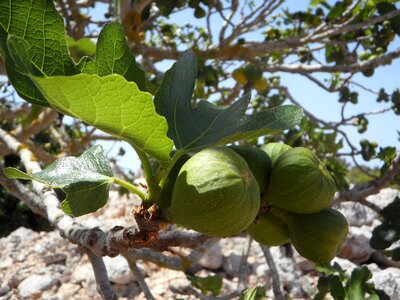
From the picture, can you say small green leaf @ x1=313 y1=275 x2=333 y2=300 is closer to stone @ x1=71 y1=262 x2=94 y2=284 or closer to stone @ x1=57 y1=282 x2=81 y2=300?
stone @ x1=71 y1=262 x2=94 y2=284

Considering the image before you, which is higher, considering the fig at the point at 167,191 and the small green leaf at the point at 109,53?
the small green leaf at the point at 109,53

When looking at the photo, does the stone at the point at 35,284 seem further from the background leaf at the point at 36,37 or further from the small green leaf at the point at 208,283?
the background leaf at the point at 36,37

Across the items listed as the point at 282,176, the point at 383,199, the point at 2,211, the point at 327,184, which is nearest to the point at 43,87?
the point at 282,176

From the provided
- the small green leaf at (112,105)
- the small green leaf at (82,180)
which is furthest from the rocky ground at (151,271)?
the small green leaf at (112,105)

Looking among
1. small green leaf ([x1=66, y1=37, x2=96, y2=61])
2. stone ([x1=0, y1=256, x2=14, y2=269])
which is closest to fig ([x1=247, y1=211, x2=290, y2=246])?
small green leaf ([x1=66, y1=37, x2=96, y2=61])

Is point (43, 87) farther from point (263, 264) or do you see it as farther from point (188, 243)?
point (263, 264)

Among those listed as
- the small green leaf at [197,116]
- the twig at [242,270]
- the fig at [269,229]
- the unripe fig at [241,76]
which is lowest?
the twig at [242,270]

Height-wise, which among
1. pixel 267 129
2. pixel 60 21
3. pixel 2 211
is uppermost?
pixel 60 21
